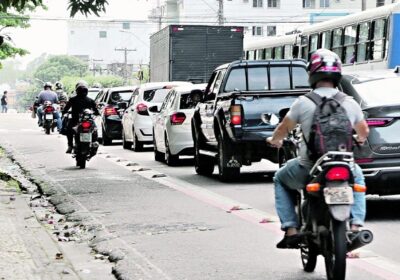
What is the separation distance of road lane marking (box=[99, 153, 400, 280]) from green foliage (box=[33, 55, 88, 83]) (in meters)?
122

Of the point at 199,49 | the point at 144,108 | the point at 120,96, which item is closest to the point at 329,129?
the point at 144,108

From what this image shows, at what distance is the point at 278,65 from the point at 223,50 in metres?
19.3

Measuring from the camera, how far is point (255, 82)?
55.2ft

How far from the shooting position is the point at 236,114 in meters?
15.5

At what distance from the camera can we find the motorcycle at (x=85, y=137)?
1967cm

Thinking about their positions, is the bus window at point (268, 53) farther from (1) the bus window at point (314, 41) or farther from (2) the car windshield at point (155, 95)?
(2) the car windshield at point (155, 95)

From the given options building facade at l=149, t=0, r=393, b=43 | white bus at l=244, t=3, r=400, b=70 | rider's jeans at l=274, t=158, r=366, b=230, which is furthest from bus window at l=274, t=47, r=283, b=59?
building facade at l=149, t=0, r=393, b=43

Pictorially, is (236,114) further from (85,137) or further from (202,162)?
(85,137)

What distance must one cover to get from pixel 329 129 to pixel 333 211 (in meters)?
0.66

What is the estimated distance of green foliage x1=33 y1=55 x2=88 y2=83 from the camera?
472ft

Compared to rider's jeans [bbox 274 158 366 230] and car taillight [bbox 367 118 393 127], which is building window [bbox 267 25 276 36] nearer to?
car taillight [bbox 367 118 393 127]

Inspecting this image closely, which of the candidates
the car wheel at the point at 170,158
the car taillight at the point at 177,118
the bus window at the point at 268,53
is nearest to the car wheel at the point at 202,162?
the car taillight at the point at 177,118

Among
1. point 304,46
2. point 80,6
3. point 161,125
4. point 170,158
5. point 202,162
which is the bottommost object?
point 170,158

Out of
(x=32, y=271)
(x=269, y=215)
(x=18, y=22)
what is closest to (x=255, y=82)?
(x=269, y=215)
